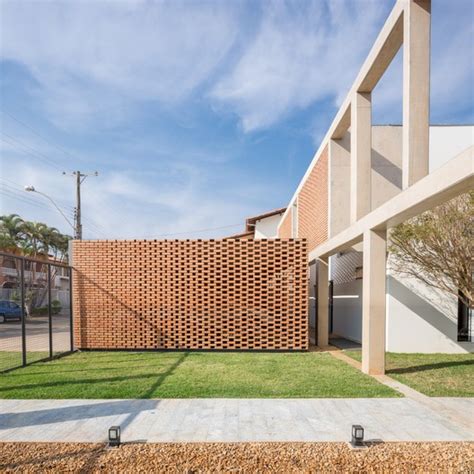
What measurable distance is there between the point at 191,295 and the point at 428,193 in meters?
5.91

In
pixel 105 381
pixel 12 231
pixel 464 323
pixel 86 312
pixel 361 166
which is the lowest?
pixel 105 381

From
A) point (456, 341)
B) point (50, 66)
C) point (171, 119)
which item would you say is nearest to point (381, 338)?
point (456, 341)

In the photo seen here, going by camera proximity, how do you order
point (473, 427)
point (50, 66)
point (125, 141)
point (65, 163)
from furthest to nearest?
point (65, 163) < point (125, 141) < point (50, 66) < point (473, 427)

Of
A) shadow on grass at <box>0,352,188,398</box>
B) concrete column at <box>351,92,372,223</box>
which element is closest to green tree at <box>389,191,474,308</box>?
concrete column at <box>351,92,372,223</box>

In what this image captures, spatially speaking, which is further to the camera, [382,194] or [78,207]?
[78,207]

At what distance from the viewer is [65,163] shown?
21.4 metres

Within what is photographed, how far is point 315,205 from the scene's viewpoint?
11.8m

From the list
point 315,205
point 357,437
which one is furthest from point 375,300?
point 315,205

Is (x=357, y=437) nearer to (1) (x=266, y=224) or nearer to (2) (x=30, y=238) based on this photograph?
(1) (x=266, y=224)

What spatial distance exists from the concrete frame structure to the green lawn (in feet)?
3.78

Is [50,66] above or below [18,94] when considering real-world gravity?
above

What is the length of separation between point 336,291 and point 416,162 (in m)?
8.48

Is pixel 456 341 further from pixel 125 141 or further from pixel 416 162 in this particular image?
pixel 125 141

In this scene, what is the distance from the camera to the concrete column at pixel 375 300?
623 centimetres
